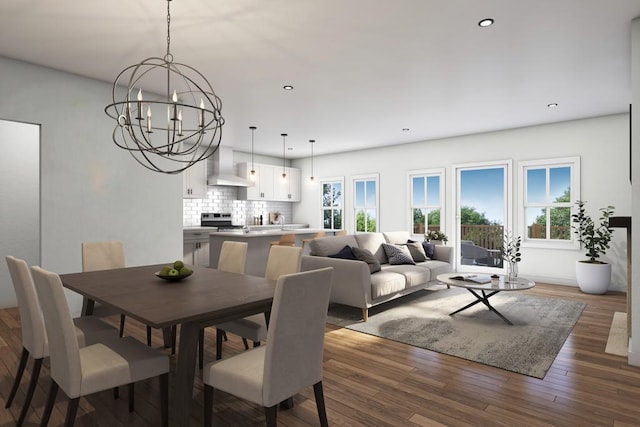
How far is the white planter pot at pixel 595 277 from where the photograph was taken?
17.9ft

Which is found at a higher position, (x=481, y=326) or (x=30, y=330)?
(x=30, y=330)

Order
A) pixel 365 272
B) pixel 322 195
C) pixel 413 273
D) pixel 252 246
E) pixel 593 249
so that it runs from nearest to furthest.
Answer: pixel 365 272 → pixel 413 273 → pixel 593 249 → pixel 252 246 → pixel 322 195

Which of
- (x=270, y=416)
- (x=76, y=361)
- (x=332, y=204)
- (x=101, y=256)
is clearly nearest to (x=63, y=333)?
(x=76, y=361)

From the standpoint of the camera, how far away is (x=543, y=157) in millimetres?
6371

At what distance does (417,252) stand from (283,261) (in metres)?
3.27

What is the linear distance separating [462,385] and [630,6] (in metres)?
3.10

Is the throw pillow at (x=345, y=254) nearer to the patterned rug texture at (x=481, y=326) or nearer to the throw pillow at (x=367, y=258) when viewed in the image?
the throw pillow at (x=367, y=258)

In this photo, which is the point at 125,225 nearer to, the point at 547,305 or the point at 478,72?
the point at 478,72

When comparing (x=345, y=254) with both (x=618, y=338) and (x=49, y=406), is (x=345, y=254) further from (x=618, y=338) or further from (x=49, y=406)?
(x=49, y=406)

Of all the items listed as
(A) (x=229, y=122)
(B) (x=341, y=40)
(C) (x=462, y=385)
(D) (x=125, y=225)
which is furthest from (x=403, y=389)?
(A) (x=229, y=122)

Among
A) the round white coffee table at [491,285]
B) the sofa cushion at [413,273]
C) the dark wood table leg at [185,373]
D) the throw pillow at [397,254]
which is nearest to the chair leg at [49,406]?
the dark wood table leg at [185,373]

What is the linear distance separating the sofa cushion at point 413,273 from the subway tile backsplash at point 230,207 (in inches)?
192

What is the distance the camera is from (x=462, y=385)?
2.63m

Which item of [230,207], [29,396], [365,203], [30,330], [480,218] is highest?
[365,203]
